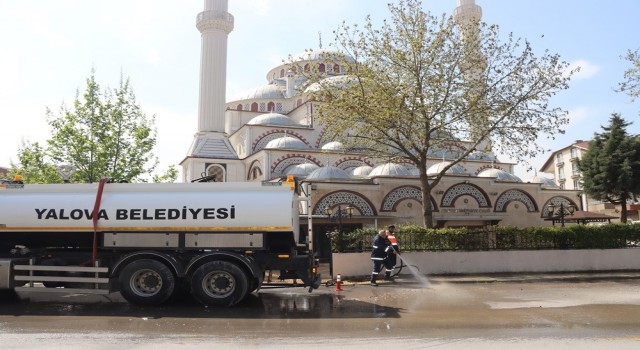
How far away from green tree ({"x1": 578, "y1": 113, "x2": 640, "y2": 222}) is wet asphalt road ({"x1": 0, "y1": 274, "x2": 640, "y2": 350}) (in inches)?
761

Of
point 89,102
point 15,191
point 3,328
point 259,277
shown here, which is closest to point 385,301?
point 259,277

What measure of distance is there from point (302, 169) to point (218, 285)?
68.1 ft

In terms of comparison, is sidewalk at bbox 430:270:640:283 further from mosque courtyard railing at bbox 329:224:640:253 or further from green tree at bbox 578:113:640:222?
green tree at bbox 578:113:640:222

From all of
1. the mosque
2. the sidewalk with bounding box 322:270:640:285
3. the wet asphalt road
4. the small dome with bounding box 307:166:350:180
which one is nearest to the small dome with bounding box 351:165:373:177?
the mosque

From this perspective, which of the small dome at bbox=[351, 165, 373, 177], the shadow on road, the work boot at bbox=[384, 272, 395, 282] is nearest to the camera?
the shadow on road

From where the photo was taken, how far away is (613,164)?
28266mm

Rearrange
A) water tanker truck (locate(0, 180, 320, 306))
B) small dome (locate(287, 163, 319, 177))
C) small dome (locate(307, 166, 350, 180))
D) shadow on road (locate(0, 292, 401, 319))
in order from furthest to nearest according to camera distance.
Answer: small dome (locate(287, 163, 319, 177)) < small dome (locate(307, 166, 350, 180)) < water tanker truck (locate(0, 180, 320, 306)) < shadow on road (locate(0, 292, 401, 319))

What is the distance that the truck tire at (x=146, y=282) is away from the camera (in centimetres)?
913

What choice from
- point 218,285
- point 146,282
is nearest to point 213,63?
point 146,282

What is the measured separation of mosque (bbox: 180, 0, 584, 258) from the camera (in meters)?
24.6

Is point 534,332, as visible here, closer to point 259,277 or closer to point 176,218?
point 259,277

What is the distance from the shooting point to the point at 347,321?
7.68 m

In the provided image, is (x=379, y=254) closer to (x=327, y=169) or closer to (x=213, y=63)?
(x=327, y=169)

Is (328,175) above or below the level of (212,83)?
below
